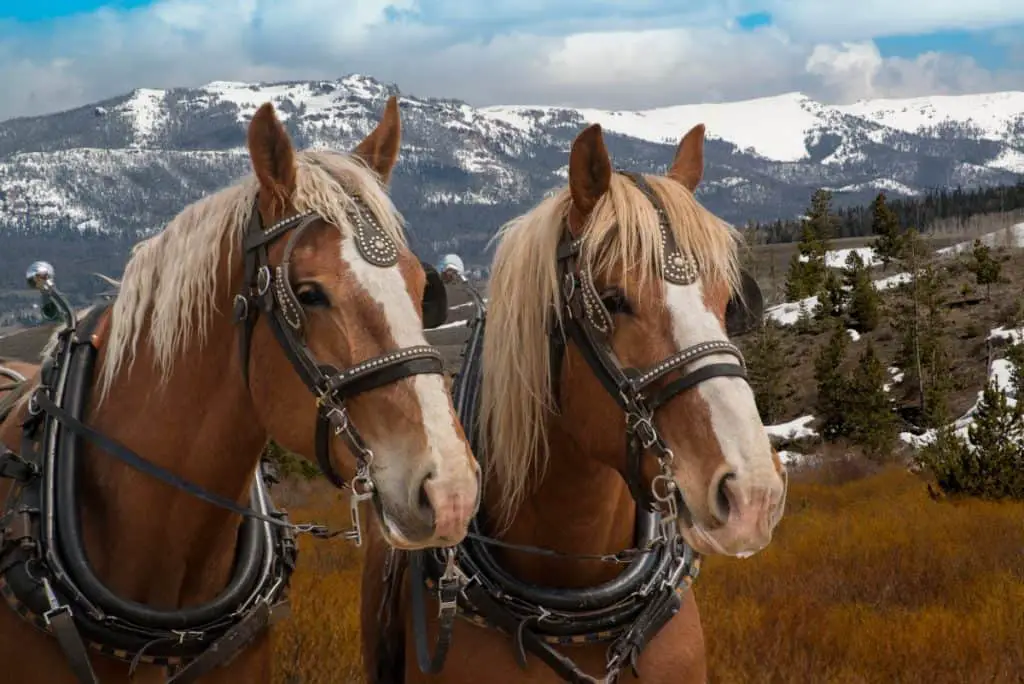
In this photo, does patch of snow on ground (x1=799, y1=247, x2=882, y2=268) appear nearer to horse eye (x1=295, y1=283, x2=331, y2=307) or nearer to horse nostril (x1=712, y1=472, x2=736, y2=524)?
horse nostril (x1=712, y1=472, x2=736, y2=524)

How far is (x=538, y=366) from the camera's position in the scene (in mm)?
3277

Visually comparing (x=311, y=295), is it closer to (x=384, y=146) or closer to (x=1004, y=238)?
(x=384, y=146)

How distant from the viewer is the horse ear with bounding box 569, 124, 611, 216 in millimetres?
3104

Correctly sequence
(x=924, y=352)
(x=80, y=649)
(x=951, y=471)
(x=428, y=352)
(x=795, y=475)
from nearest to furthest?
(x=428, y=352)
(x=80, y=649)
(x=951, y=471)
(x=795, y=475)
(x=924, y=352)

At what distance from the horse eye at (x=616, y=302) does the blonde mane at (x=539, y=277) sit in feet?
0.25

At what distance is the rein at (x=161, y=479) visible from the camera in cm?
253

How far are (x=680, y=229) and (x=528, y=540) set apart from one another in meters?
1.21

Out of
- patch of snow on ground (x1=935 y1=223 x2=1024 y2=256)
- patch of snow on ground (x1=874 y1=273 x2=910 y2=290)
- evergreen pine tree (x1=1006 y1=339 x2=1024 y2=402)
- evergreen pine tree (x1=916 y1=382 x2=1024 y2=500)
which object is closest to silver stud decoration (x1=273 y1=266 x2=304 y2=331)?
evergreen pine tree (x1=916 y1=382 x2=1024 y2=500)

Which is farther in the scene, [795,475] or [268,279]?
[795,475]

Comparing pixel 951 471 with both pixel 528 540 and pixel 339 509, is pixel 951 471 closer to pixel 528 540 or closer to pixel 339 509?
pixel 339 509

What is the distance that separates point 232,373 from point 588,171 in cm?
126

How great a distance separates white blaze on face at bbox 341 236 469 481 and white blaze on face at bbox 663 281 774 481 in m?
0.71

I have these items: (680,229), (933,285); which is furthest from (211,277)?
(933,285)

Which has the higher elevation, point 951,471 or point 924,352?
point 951,471
